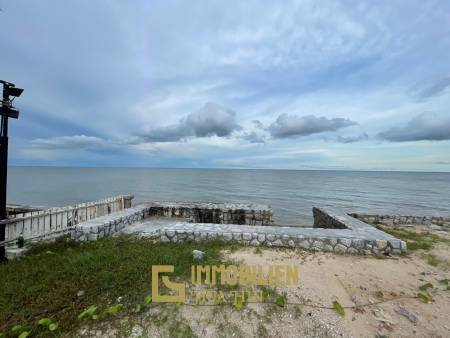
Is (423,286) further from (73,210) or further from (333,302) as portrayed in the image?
(73,210)

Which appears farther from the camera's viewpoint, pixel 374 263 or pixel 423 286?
pixel 374 263

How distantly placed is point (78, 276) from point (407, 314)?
5964 mm

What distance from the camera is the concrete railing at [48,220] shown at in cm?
572

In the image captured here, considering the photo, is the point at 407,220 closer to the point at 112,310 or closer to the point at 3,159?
the point at 112,310

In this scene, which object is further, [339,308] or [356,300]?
[356,300]

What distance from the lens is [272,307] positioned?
353 cm

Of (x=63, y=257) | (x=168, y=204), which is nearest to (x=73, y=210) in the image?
(x=63, y=257)

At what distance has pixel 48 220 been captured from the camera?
6617mm

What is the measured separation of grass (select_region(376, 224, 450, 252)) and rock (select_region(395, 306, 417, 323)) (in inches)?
141

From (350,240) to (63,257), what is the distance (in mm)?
7472

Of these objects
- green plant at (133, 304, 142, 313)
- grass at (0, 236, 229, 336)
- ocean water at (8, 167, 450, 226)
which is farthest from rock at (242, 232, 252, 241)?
ocean water at (8, 167, 450, 226)

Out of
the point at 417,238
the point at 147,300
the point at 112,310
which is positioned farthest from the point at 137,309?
the point at 417,238

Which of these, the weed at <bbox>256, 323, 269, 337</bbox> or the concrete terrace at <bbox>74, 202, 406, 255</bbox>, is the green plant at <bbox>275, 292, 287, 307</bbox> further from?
the concrete terrace at <bbox>74, 202, 406, 255</bbox>

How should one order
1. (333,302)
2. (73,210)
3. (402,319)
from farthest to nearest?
(73,210)
(333,302)
(402,319)
